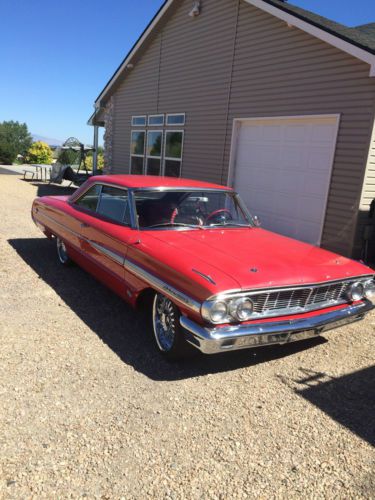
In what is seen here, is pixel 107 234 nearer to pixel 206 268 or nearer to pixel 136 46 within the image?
pixel 206 268

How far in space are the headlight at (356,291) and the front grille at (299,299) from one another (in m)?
0.04

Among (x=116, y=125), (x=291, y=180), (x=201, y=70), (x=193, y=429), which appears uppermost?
(x=201, y=70)

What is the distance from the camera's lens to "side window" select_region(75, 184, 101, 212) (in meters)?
5.12

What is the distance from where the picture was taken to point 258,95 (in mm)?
8797

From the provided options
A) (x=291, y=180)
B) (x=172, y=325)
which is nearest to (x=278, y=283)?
(x=172, y=325)

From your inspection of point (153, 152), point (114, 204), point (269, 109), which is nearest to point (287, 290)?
point (114, 204)

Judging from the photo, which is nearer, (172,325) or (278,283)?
(278,283)

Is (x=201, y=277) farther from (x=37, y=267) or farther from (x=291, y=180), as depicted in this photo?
(x=291, y=180)

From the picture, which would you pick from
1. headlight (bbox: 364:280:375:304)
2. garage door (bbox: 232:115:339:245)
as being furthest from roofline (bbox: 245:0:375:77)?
headlight (bbox: 364:280:375:304)

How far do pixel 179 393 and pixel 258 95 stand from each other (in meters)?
7.24

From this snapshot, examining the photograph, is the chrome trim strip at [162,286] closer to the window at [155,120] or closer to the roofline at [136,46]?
the window at [155,120]

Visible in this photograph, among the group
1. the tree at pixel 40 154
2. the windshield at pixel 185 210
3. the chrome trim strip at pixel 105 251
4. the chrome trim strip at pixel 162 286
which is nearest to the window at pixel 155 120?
the chrome trim strip at pixel 105 251

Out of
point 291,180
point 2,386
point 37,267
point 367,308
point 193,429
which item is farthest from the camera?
point 291,180

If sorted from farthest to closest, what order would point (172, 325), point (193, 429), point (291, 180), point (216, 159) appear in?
point (216, 159), point (291, 180), point (172, 325), point (193, 429)
